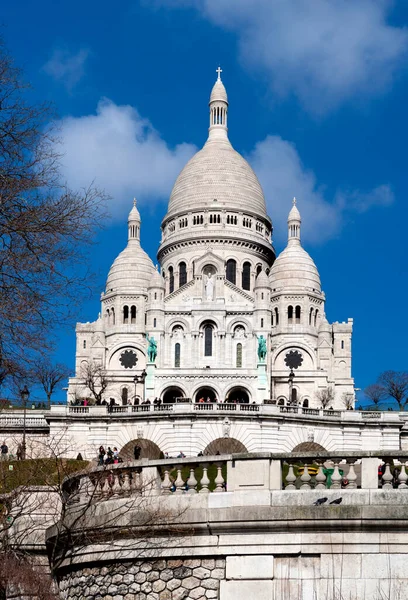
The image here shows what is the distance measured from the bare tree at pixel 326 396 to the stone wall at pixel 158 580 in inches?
3245

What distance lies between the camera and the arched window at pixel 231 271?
122125 mm

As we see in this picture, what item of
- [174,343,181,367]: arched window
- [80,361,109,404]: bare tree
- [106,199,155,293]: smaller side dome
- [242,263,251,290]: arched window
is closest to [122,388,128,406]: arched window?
[80,361,109,404]: bare tree

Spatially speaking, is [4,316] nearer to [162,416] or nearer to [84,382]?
[162,416]

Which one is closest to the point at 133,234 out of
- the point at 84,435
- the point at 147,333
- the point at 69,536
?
the point at 147,333

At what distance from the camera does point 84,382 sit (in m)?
103

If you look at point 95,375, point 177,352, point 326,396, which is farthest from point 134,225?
point 326,396

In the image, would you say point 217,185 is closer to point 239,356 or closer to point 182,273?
point 182,273

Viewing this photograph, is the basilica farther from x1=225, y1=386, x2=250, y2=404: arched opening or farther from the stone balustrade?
the stone balustrade

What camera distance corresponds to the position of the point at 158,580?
16109mm

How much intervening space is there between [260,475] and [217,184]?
373 feet

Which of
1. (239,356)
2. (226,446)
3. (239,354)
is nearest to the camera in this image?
(226,446)

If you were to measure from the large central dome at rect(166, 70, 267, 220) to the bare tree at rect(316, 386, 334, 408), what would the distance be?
1060 inches

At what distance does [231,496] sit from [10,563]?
3.42 m

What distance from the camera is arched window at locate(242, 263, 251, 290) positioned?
122 metres
